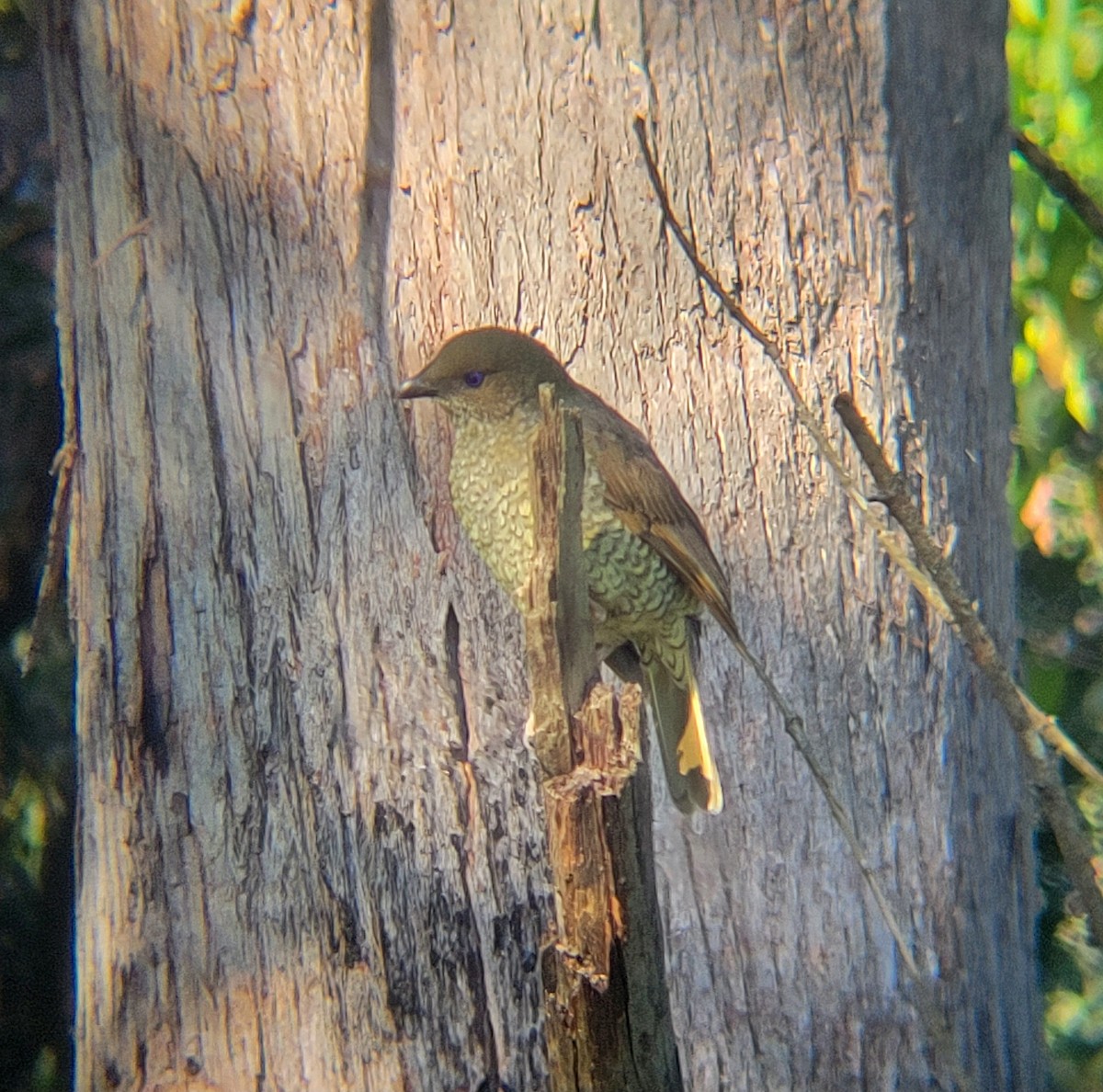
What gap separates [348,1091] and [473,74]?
1758mm

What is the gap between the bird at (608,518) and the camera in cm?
204

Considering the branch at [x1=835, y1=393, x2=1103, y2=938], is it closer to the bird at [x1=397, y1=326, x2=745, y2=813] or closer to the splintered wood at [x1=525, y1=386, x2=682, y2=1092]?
the splintered wood at [x1=525, y1=386, x2=682, y2=1092]

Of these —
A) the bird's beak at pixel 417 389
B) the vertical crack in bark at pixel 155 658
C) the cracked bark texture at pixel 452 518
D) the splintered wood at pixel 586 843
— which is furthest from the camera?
the vertical crack in bark at pixel 155 658

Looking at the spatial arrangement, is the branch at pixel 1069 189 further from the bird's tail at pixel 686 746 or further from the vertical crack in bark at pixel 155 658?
the vertical crack in bark at pixel 155 658

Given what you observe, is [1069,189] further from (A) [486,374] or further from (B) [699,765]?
(B) [699,765]

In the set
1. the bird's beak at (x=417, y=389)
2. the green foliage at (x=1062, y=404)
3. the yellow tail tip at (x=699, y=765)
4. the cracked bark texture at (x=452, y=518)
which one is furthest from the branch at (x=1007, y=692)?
the green foliage at (x=1062, y=404)

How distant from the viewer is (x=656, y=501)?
210 centimetres

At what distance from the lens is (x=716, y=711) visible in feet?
6.84

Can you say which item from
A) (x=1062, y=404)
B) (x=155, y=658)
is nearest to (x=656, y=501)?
(x=155, y=658)

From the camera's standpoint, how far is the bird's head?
207 centimetres

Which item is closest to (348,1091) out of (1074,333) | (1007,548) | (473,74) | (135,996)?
(135,996)

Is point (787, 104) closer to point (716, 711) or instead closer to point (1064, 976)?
point (716, 711)

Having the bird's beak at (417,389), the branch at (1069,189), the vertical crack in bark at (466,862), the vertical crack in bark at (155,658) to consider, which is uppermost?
the branch at (1069,189)

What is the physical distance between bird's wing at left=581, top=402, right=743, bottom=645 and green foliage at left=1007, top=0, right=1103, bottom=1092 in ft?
3.53
